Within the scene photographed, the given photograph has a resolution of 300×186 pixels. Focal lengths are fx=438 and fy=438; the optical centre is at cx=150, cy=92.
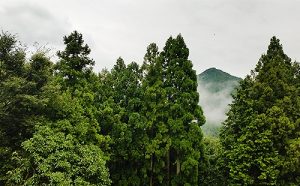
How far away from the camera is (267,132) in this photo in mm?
27609

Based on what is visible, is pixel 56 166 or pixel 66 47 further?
pixel 66 47

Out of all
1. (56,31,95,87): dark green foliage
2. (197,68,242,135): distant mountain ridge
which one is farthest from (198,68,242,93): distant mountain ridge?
(56,31,95,87): dark green foliage

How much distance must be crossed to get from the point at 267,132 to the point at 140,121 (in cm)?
826

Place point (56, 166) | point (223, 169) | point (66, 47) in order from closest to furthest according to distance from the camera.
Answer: point (56, 166)
point (66, 47)
point (223, 169)

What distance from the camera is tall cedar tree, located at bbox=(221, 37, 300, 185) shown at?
2703cm

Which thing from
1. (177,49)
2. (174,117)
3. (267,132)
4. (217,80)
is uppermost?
(217,80)

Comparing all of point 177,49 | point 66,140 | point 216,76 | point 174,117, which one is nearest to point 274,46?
point 177,49

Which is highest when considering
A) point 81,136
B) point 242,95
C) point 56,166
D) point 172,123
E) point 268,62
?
point 268,62

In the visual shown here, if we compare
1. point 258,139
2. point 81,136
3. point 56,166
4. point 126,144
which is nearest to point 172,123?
point 126,144

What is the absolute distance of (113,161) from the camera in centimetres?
2998

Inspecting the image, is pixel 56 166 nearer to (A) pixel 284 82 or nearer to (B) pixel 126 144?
(B) pixel 126 144

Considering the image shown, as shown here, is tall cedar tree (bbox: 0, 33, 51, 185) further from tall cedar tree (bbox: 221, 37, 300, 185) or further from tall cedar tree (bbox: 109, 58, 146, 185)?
tall cedar tree (bbox: 221, 37, 300, 185)

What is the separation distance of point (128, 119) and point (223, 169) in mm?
7987

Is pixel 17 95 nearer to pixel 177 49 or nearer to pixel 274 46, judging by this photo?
pixel 177 49
